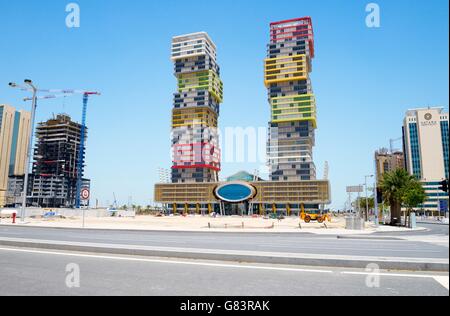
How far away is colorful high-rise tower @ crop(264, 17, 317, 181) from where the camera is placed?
183 meters

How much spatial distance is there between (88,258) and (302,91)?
639 ft

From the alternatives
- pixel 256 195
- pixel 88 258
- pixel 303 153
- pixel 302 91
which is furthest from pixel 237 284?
pixel 302 91

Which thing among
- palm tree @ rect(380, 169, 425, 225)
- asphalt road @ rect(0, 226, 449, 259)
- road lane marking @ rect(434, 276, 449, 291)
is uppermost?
palm tree @ rect(380, 169, 425, 225)

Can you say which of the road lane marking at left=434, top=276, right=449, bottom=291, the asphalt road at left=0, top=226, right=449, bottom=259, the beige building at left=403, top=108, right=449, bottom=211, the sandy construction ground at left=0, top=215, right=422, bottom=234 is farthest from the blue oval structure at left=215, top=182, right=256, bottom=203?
the road lane marking at left=434, top=276, right=449, bottom=291

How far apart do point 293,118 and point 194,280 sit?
7383 inches

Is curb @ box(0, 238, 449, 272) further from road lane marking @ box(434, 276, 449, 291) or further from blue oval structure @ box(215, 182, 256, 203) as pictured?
blue oval structure @ box(215, 182, 256, 203)

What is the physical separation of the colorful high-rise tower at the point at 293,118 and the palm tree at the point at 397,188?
126 m

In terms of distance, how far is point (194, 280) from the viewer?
811 cm

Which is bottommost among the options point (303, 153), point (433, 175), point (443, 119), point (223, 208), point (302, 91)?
point (223, 208)

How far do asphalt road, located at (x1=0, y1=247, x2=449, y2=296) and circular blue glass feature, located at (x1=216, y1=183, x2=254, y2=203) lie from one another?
6077 inches

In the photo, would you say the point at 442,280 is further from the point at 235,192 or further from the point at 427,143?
the point at 427,143
